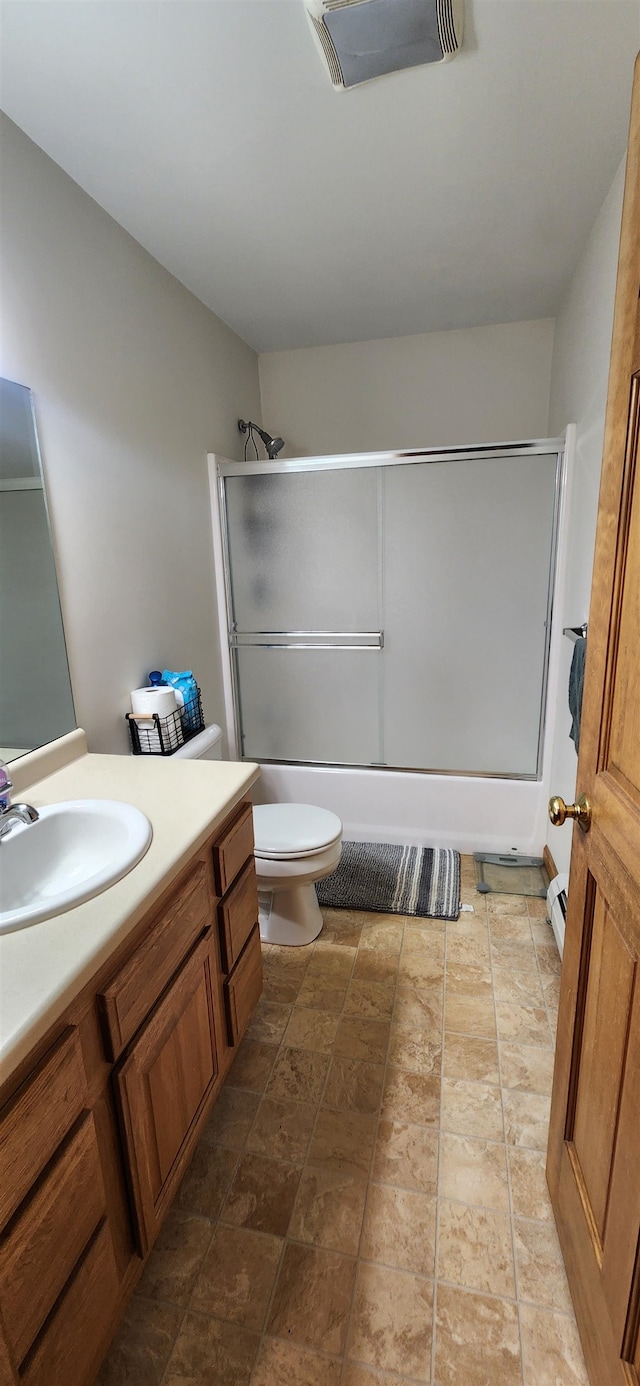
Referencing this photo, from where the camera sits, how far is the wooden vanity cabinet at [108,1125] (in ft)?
2.32

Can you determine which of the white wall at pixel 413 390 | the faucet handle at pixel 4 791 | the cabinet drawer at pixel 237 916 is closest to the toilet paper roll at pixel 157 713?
the cabinet drawer at pixel 237 916

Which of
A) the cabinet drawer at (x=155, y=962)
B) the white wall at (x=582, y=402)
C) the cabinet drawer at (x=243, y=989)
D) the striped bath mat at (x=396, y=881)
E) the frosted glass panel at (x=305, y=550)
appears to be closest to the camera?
the cabinet drawer at (x=155, y=962)

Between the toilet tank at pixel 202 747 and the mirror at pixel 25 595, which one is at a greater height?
the mirror at pixel 25 595

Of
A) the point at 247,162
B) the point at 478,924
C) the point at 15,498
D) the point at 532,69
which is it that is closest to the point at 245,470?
the point at 247,162

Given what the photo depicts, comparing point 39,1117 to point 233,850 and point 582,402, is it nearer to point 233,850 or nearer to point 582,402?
point 233,850

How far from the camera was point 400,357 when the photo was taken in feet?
9.01

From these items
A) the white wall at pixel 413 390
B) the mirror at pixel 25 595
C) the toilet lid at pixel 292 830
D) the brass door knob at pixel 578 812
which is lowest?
the toilet lid at pixel 292 830

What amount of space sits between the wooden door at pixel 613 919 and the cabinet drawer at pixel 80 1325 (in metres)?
0.75

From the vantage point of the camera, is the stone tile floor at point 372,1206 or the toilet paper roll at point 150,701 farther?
the toilet paper roll at point 150,701

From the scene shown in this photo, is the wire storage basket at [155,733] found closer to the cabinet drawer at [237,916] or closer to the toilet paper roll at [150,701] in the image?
the toilet paper roll at [150,701]

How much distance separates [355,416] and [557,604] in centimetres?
139

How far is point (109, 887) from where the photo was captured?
96 centimetres

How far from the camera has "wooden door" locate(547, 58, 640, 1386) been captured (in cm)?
78

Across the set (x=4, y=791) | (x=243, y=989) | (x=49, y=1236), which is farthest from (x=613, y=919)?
(x=4, y=791)
